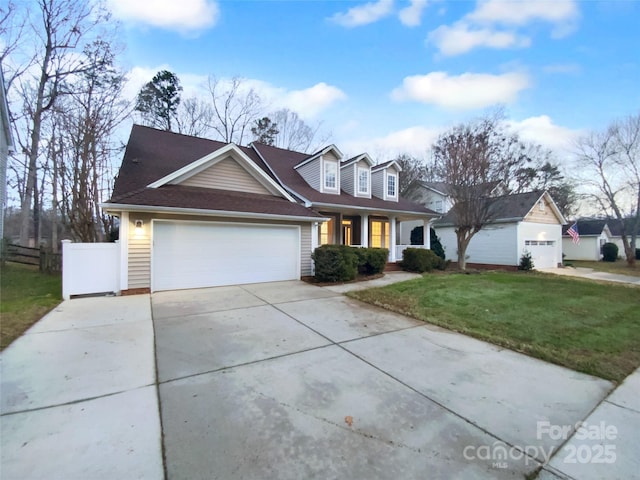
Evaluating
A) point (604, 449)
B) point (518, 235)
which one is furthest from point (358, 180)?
point (604, 449)

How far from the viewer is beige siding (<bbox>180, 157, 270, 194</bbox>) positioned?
→ 1005 centimetres

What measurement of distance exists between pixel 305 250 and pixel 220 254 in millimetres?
3093

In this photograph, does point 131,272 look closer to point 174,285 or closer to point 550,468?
point 174,285

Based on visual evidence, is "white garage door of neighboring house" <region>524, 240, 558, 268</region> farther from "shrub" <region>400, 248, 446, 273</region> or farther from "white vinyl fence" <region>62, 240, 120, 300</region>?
"white vinyl fence" <region>62, 240, 120, 300</region>

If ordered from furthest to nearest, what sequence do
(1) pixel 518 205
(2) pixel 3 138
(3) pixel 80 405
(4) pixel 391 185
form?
(1) pixel 518 205 < (4) pixel 391 185 < (2) pixel 3 138 < (3) pixel 80 405

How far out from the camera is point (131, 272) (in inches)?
309

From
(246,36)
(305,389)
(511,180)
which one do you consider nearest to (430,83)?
(511,180)

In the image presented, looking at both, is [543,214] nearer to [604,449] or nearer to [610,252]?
[610,252]

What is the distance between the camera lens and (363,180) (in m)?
14.8

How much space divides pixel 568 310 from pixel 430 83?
36.7ft

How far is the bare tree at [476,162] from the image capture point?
12.8m

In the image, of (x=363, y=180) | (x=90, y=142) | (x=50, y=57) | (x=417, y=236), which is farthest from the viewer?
(x=417, y=236)

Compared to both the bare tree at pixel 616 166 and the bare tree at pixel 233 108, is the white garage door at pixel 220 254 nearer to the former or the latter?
the bare tree at pixel 233 108

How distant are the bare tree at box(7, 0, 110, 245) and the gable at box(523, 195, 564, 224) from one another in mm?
26484
